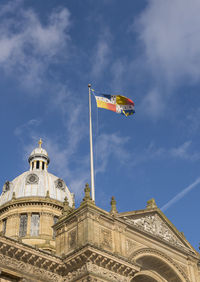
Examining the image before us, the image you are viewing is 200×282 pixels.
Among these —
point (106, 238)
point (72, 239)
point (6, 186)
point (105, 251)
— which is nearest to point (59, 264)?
point (72, 239)

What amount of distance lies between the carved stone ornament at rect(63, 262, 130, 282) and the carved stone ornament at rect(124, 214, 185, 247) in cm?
594

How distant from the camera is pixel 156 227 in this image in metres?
41.4

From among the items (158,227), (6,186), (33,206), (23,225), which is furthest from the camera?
(6,186)

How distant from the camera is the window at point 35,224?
172 ft

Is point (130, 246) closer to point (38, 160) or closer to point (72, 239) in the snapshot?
point (72, 239)

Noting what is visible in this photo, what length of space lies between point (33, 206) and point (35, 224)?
265 centimetres

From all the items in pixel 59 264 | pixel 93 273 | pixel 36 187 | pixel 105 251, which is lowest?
pixel 93 273

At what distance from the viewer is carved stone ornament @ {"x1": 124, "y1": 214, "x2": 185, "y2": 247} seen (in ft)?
130

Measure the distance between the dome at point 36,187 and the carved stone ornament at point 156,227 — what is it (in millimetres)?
18778

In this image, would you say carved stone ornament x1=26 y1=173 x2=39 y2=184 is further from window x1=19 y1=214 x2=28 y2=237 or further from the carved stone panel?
the carved stone panel

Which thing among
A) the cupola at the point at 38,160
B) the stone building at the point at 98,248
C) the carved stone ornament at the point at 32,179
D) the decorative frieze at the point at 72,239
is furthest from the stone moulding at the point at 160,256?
the cupola at the point at 38,160

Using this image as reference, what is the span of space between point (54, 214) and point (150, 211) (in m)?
16.8

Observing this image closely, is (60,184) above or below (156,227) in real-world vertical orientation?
above

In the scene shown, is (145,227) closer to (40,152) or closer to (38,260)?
(38,260)
